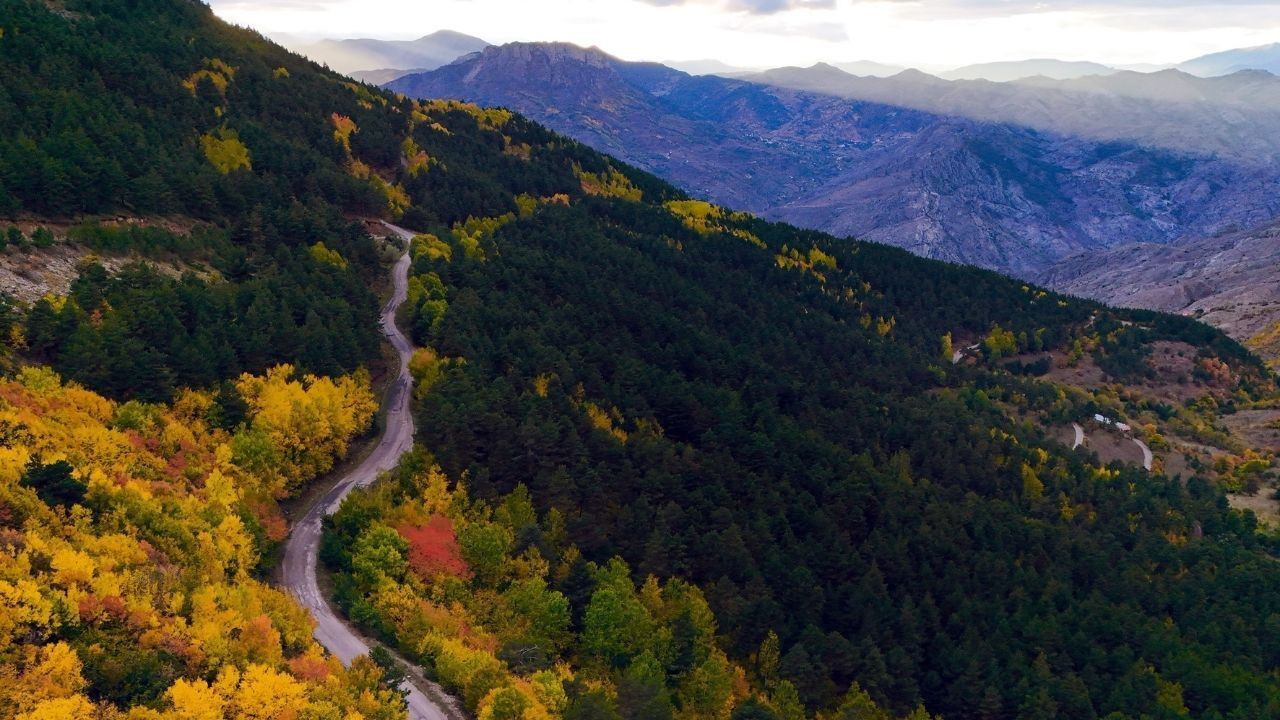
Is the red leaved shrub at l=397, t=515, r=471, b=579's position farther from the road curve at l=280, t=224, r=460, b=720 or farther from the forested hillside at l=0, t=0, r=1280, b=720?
the road curve at l=280, t=224, r=460, b=720

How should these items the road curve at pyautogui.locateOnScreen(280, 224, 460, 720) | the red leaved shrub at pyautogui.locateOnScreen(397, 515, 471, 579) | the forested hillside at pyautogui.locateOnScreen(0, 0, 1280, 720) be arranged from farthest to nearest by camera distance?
1. the red leaved shrub at pyautogui.locateOnScreen(397, 515, 471, 579)
2. the road curve at pyautogui.locateOnScreen(280, 224, 460, 720)
3. the forested hillside at pyautogui.locateOnScreen(0, 0, 1280, 720)

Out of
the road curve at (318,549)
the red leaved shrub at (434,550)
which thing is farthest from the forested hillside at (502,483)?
the road curve at (318,549)

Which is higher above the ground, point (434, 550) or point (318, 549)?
point (318, 549)

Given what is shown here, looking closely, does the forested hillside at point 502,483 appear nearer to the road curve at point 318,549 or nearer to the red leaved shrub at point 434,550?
the red leaved shrub at point 434,550

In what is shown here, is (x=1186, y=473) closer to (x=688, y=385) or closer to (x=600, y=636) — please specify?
(x=688, y=385)

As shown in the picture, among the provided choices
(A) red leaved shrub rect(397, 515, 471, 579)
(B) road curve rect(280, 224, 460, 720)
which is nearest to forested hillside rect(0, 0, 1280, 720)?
(A) red leaved shrub rect(397, 515, 471, 579)

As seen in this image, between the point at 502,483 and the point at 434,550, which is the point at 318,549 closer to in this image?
the point at 434,550

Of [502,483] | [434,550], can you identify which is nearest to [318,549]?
[434,550]
